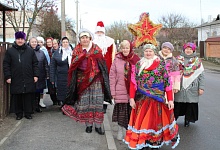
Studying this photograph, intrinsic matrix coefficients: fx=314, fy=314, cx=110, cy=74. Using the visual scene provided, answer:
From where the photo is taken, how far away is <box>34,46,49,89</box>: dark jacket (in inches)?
292

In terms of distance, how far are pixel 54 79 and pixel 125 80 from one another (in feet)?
7.71

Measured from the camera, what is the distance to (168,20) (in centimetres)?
5769

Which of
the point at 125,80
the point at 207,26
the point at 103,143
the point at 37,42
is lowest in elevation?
the point at 103,143

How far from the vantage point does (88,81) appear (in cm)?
573

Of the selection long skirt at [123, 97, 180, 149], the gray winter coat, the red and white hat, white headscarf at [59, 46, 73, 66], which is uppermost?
the red and white hat

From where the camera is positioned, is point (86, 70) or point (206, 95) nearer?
point (86, 70)

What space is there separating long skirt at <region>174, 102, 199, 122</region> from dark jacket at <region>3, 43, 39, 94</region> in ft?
10.4

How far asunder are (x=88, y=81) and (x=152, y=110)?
4.63ft

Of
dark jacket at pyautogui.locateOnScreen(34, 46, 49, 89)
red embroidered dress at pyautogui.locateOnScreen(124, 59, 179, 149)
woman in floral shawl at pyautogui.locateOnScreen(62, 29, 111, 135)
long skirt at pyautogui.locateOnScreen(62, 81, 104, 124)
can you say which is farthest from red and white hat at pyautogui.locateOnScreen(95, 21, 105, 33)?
red embroidered dress at pyautogui.locateOnScreen(124, 59, 179, 149)

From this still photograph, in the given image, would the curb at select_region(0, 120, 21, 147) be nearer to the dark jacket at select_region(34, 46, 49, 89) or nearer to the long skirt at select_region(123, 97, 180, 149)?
the dark jacket at select_region(34, 46, 49, 89)

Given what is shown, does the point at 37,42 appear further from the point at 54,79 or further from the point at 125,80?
the point at 125,80

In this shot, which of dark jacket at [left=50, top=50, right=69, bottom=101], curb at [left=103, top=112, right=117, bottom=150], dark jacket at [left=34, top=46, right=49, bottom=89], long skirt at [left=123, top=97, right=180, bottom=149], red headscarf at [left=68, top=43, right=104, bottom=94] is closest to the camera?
long skirt at [left=123, top=97, right=180, bottom=149]

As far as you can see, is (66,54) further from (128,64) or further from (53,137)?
(53,137)

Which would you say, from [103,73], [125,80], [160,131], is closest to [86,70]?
[103,73]
